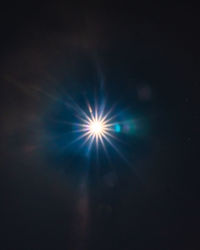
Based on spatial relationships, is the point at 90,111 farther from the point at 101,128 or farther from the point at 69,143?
the point at 69,143

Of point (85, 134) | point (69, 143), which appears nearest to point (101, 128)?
point (85, 134)

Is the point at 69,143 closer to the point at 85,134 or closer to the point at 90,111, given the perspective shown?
the point at 85,134

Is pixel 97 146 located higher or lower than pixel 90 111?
lower

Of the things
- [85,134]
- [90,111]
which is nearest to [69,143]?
[85,134]

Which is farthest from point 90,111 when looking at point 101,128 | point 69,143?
Result: point 69,143

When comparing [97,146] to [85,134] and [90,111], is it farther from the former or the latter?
[90,111]
